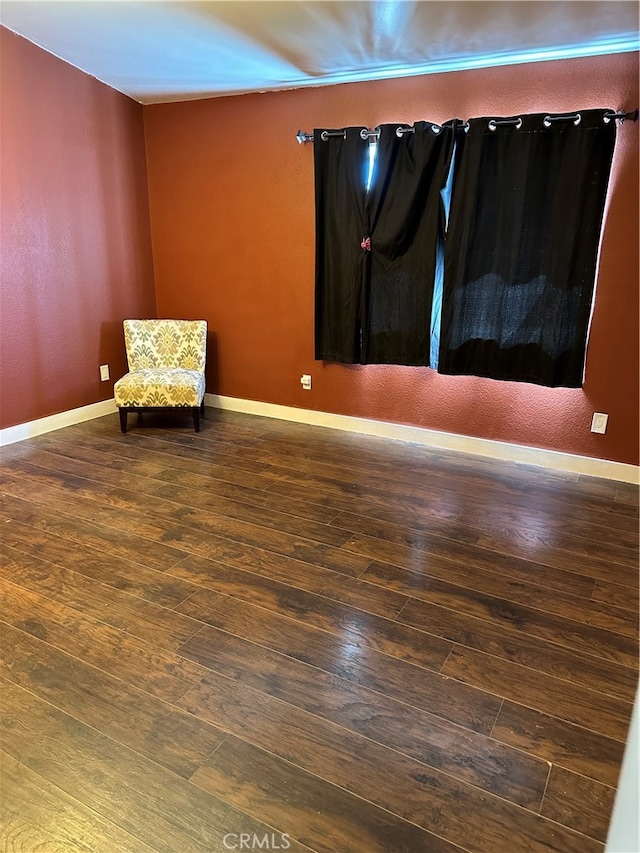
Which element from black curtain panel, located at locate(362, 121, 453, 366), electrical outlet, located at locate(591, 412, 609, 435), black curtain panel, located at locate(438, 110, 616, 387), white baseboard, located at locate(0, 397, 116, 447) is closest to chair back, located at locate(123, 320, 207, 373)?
white baseboard, located at locate(0, 397, 116, 447)

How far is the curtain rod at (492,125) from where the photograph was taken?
2.85m

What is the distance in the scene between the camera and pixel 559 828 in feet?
4.31

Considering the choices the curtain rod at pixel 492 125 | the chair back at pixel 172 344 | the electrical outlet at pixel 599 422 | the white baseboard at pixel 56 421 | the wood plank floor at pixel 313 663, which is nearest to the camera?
the wood plank floor at pixel 313 663

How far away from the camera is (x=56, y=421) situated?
13.2 ft

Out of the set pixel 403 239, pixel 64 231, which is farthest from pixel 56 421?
pixel 403 239

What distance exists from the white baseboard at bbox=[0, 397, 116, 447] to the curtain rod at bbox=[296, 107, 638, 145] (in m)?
2.51

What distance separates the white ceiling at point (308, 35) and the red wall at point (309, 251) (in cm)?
15

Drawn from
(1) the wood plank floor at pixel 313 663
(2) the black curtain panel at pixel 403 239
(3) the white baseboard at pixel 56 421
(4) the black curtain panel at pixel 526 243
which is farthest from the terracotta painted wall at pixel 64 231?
(4) the black curtain panel at pixel 526 243

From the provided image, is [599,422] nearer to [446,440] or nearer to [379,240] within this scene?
[446,440]

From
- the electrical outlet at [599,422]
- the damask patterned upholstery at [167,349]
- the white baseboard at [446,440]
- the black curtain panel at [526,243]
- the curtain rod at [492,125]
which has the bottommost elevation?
the white baseboard at [446,440]

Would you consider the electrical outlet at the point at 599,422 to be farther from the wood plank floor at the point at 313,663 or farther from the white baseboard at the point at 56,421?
the white baseboard at the point at 56,421

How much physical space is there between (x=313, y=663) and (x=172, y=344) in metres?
3.05

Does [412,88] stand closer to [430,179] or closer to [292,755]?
[430,179]

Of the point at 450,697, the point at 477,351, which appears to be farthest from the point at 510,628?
the point at 477,351
